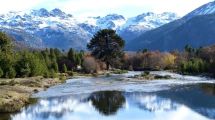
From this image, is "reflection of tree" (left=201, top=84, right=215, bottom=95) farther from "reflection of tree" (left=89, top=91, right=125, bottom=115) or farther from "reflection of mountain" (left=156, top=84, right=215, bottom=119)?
"reflection of tree" (left=89, top=91, right=125, bottom=115)

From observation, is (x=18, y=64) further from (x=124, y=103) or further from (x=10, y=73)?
(x=124, y=103)

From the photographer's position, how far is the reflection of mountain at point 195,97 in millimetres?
72706

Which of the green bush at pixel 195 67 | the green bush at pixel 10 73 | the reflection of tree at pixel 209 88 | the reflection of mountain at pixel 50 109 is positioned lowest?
the reflection of mountain at pixel 50 109

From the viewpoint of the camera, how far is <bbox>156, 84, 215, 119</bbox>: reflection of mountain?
239 ft

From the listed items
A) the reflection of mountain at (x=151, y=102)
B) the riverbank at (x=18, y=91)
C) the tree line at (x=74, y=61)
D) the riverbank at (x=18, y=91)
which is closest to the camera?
the riverbank at (x=18, y=91)

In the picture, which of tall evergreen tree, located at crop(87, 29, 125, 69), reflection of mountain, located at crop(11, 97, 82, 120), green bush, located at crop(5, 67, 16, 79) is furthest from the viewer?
tall evergreen tree, located at crop(87, 29, 125, 69)

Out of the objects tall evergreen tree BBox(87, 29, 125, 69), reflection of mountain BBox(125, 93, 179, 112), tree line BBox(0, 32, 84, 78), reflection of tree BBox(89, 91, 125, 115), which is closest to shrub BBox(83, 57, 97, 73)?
tree line BBox(0, 32, 84, 78)

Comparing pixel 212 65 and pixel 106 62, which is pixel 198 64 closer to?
pixel 212 65

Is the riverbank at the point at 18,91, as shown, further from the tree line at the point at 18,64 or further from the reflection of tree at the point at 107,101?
the reflection of tree at the point at 107,101

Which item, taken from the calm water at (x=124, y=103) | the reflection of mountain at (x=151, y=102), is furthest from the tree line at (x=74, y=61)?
the reflection of mountain at (x=151, y=102)

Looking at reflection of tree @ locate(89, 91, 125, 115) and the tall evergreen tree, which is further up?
the tall evergreen tree

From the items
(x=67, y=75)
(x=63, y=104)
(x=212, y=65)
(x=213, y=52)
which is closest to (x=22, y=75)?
(x=67, y=75)

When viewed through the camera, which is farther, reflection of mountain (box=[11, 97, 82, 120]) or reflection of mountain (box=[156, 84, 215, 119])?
reflection of mountain (box=[156, 84, 215, 119])

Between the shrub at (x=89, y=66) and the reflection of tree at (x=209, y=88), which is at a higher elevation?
the shrub at (x=89, y=66)
